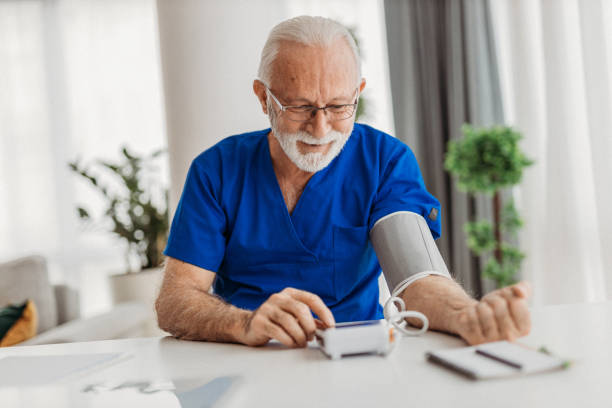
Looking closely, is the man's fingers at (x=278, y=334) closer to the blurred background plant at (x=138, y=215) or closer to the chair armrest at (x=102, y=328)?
the chair armrest at (x=102, y=328)

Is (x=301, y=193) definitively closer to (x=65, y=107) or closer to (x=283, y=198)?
(x=283, y=198)

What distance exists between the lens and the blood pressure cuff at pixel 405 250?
3.76ft

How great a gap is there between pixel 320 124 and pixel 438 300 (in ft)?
1.58

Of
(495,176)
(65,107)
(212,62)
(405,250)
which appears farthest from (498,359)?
(65,107)

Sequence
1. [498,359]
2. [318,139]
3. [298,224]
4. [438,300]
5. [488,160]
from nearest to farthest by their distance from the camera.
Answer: [498,359] < [438,300] < [318,139] < [298,224] < [488,160]

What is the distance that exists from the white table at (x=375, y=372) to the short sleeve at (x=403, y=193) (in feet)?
1.16

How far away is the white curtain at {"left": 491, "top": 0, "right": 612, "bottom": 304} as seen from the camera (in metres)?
2.63

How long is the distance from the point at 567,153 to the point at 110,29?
367 cm

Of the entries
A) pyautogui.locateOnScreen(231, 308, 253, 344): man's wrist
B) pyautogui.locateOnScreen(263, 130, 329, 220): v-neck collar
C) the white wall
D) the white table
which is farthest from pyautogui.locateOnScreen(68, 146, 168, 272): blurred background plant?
pyautogui.locateOnScreen(231, 308, 253, 344): man's wrist

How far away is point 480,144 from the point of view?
2.90 meters

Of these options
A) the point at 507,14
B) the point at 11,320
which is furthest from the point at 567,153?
the point at 11,320

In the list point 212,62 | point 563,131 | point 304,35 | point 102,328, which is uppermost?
point 212,62

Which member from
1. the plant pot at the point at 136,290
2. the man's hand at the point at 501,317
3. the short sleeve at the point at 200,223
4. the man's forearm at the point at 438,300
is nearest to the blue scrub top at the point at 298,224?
the short sleeve at the point at 200,223

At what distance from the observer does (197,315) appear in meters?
1.09
